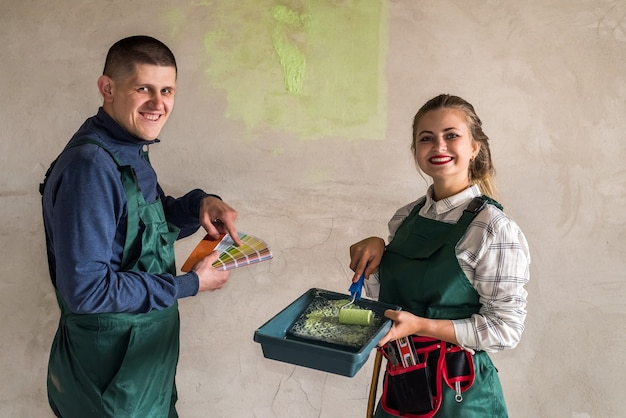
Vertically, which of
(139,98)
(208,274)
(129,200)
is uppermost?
(139,98)

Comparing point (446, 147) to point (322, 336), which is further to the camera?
point (446, 147)

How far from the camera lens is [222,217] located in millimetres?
1691

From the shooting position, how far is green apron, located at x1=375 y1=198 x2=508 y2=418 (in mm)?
1419

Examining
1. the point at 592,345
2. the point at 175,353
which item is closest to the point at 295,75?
the point at 175,353

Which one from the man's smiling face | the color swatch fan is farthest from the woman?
the man's smiling face

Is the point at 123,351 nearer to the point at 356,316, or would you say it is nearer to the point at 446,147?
the point at 356,316

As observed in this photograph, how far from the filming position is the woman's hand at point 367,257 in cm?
161

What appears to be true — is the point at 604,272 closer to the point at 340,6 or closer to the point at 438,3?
the point at 438,3

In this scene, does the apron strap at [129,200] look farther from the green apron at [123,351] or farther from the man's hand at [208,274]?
the man's hand at [208,274]

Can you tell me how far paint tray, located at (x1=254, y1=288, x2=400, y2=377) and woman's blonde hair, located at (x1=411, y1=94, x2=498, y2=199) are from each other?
0.47 metres

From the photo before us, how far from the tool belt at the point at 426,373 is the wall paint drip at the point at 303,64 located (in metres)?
0.90

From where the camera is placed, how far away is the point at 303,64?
2.10 meters

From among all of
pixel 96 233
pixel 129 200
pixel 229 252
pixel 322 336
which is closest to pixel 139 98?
pixel 129 200

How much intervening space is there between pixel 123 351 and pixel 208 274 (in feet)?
0.94
